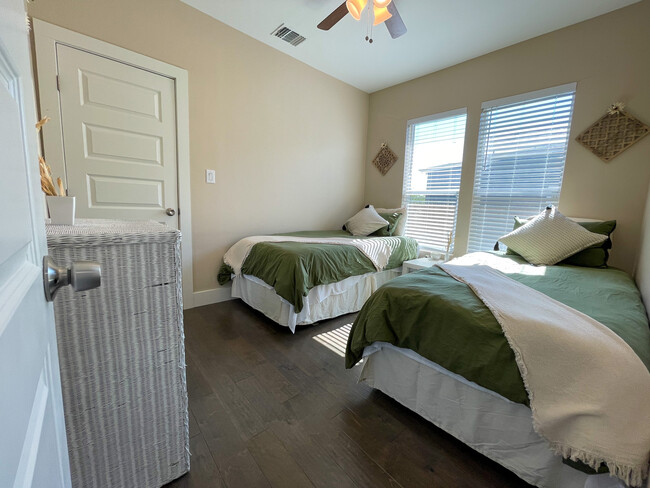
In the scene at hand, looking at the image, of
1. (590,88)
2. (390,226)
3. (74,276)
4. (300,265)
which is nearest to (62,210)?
(74,276)

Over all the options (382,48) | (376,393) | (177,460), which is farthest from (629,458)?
(382,48)

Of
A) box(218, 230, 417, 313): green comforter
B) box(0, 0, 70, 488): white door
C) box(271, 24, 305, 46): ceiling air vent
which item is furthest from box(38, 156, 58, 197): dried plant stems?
box(271, 24, 305, 46): ceiling air vent

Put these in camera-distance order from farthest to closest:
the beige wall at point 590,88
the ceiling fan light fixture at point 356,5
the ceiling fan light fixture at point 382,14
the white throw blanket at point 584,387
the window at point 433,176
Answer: the window at point 433,176 < the beige wall at point 590,88 < the ceiling fan light fixture at point 382,14 < the ceiling fan light fixture at point 356,5 < the white throw blanket at point 584,387

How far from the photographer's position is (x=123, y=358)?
2.95 ft

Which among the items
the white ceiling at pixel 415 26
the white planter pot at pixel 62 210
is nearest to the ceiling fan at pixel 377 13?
the white ceiling at pixel 415 26

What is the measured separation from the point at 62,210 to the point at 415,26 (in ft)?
9.90

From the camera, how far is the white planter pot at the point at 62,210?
3.38ft

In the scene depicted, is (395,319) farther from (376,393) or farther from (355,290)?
(355,290)

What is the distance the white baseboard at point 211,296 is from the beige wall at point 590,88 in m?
2.79

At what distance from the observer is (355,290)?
2.69 m

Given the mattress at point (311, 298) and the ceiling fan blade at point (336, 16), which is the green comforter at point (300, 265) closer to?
the mattress at point (311, 298)

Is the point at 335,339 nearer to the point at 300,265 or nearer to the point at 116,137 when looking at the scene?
the point at 300,265

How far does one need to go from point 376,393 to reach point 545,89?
3.12 m

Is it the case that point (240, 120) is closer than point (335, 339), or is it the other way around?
point (335, 339)
